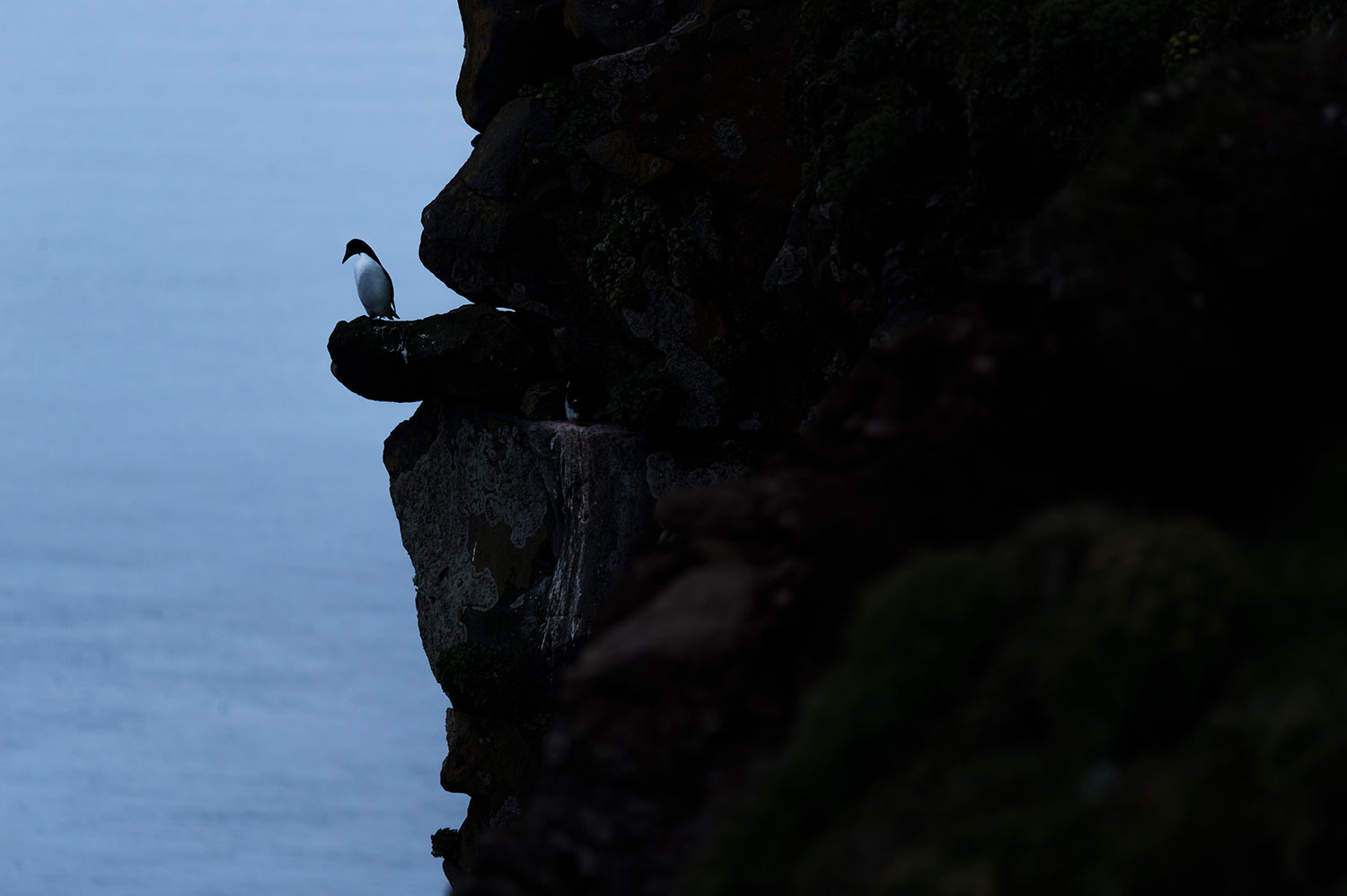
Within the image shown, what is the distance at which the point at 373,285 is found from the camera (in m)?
27.0

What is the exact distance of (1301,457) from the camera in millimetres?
5812

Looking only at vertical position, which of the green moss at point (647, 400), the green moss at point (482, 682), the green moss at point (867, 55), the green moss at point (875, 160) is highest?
the green moss at point (647, 400)

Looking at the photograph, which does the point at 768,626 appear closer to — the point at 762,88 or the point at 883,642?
the point at 883,642

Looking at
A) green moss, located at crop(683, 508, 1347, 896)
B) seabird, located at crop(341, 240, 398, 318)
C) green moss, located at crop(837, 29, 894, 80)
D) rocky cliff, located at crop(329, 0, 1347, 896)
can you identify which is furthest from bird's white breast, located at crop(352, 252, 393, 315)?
green moss, located at crop(683, 508, 1347, 896)

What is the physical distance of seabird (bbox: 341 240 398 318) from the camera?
26969 millimetres

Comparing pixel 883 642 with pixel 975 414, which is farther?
pixel 975 414

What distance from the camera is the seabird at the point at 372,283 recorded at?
88.5 ft

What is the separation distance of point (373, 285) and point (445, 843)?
1306 cm

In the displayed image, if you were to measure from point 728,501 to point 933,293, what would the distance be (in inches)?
236

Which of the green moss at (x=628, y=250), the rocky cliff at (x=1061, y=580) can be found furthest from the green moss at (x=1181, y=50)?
the green moss at (x=628, y=250)

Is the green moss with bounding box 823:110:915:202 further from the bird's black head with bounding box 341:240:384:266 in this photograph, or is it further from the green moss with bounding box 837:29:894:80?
the bird's black head with bounding box 341:240:384:266

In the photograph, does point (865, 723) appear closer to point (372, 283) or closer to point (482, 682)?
point (482, 682)

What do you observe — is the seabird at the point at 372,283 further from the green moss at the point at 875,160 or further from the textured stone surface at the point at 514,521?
the green moss at the point at 875,160

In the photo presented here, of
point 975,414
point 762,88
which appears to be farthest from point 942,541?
point 762,88
